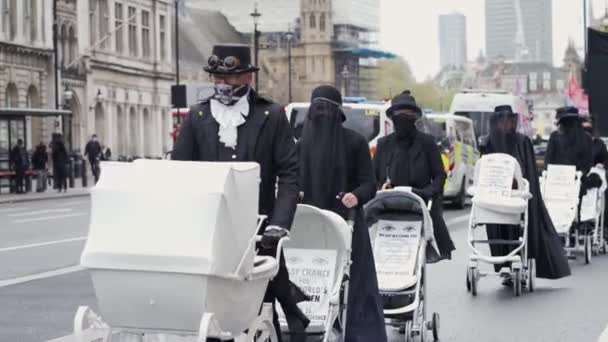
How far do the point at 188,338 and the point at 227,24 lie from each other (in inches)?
5632

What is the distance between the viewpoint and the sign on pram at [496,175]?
44.1ft

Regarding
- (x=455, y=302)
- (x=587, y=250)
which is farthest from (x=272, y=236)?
(x=587, y=250)

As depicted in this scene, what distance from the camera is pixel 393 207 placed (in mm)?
10414

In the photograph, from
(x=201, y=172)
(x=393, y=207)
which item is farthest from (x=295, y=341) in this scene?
(x=393, y=207)

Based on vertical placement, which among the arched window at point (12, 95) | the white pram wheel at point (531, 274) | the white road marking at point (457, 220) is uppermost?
the arched window at point (12, 95)

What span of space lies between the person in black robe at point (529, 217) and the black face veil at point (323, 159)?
534cm

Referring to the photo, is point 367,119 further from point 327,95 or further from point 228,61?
point 228,61

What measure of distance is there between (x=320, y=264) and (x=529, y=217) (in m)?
6.37

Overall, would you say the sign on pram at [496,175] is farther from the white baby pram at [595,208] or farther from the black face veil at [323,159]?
the black face veil at [323,159]

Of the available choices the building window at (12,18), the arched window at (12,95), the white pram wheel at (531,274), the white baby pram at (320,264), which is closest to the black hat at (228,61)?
the white baby pram at (320,264)

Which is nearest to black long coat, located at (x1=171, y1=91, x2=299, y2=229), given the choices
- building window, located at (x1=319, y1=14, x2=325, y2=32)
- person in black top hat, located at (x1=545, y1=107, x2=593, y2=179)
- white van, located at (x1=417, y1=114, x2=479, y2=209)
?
person in black top hat, located at (x1=545, y1=107, x2=593, y2=179)

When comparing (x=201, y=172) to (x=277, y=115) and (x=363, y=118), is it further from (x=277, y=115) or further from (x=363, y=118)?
(x=363, y=118)

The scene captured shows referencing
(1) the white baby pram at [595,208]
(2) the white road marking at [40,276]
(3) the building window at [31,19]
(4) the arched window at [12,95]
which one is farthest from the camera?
(3) the building window at [31,19]

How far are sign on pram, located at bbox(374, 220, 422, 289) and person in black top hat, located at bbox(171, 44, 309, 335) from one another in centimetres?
285
